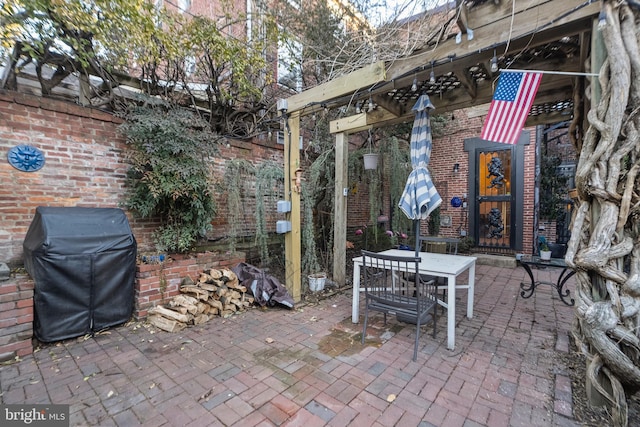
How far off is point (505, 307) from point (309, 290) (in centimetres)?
269

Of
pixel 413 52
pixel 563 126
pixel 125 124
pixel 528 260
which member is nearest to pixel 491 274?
pixel 528 260

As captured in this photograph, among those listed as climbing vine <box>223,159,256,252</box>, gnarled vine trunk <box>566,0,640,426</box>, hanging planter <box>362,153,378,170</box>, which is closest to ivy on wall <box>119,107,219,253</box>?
climbing vine <box>223,159,256,252</box>

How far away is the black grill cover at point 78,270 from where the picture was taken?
265cm

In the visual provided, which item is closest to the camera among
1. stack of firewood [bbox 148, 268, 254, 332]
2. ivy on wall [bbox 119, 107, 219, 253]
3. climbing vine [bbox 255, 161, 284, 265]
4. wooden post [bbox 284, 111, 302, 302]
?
stack of firewood [bbox 148, 268, 254, 332]

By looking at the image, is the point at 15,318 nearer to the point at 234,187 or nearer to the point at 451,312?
the point at 234,187

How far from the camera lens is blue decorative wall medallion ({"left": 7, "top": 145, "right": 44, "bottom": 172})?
9.82ft

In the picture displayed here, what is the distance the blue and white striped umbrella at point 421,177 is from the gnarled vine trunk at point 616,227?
1292 mm

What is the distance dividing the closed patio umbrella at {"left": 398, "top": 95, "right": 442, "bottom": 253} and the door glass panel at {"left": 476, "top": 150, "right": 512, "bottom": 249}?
4830 mm

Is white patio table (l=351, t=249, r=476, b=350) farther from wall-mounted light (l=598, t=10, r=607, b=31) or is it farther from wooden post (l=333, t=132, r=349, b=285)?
wall-mounted light (l=598, t=10, r=607, b=31)

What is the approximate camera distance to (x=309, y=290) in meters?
4.49

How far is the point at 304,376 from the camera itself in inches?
88.7

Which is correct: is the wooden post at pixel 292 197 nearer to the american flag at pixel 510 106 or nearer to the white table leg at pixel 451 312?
the white table leg at pixel 451 312

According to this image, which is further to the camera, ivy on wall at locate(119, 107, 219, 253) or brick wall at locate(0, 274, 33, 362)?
ivy on wall at locate(119, 107, 219, 253)

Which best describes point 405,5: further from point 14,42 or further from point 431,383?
point 14,42
